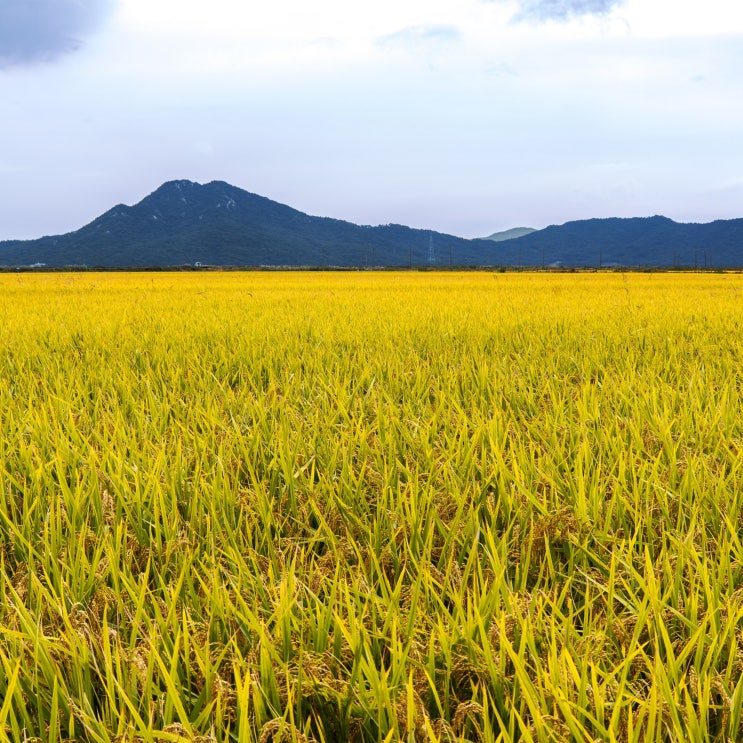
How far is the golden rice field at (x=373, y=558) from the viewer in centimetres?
94

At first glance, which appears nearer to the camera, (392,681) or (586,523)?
(392,681)

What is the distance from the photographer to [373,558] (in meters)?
1.32

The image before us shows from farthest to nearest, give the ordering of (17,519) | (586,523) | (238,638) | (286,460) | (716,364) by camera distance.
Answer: (716,364)
(286,460)
(17,519)
(586,523)
(238,638)

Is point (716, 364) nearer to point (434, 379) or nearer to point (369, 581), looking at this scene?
point (434, 379)

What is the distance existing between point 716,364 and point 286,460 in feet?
10.9

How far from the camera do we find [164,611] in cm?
128

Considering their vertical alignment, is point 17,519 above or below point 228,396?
below

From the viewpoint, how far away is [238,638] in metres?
1.13

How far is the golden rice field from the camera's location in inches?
37.0

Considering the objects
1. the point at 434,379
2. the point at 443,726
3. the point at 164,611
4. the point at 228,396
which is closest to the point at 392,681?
the point at 443,726

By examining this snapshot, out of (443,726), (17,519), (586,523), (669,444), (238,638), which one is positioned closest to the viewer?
(443,726)

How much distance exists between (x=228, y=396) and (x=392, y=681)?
219cm

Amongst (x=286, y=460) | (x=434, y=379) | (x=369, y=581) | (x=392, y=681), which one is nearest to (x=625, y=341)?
(x=434, y=379)

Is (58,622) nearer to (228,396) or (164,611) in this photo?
(164,611)
